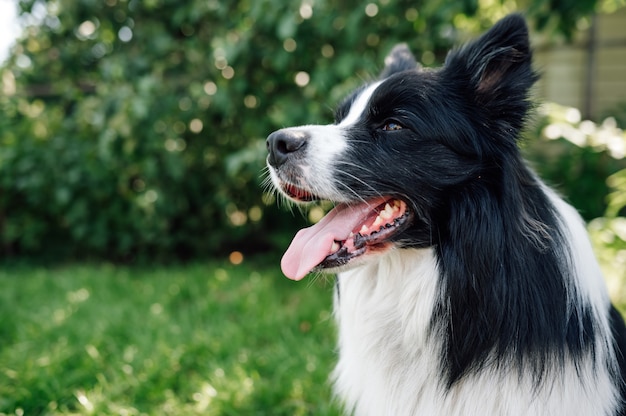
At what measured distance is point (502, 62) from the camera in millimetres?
1843

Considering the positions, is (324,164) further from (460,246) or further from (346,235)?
(460,246)

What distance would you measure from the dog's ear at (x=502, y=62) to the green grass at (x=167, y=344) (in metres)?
1.68

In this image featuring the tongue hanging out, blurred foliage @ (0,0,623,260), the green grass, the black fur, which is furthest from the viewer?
blurred foliage @ (0,0,623,260)

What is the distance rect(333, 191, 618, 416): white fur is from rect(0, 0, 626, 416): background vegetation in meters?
0.73

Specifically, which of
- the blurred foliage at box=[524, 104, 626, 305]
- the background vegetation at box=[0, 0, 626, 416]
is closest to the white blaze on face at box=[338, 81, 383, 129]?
the blurred foliage at box=[524, 104, 626, 305]

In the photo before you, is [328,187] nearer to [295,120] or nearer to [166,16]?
[295,120]

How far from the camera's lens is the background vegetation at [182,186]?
10.2 feet

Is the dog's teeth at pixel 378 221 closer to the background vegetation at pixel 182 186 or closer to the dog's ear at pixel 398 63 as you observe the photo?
the dog's ear at pixel 398 63

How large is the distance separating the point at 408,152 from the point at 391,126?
13 cm

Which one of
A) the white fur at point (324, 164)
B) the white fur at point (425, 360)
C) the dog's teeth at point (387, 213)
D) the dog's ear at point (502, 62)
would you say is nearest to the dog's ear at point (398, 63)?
the dog's ear at point (502, 62)

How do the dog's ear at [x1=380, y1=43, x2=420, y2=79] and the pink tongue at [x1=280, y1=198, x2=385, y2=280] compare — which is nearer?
the pink tongue at [x1=280, y1=198, x2=385, y2=280]

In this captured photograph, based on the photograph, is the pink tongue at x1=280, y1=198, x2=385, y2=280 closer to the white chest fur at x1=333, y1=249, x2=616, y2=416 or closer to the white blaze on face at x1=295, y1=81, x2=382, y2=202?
the white blaze on face at x1=295, y1=81, x2=382, y2=202

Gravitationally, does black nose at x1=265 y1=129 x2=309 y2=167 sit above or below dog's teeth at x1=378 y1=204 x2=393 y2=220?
above

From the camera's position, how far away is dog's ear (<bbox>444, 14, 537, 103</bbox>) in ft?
5.89
